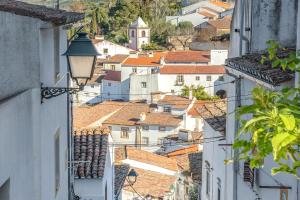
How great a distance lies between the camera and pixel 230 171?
46.6 feet

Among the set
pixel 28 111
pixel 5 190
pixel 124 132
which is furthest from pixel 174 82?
pixel 5 190

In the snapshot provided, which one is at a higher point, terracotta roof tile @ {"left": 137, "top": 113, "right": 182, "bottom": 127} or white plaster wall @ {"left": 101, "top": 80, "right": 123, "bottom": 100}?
white plaster wall @ {"left": 101, "top": 80, "right": 123, "bottom": 100}

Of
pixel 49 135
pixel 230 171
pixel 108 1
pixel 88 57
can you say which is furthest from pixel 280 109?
pixel 108 1

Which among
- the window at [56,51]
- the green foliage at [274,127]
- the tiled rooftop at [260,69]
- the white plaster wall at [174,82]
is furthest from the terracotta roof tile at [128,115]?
the green foliage at [274,127]

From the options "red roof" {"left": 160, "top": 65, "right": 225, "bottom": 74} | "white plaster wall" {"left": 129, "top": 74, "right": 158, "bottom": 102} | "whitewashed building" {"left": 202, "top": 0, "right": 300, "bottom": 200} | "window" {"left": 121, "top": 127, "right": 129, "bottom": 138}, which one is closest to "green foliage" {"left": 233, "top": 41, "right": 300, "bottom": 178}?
"whitewashed building" {"left": 202, "top": 0, "right": 300, "bottom": 200}

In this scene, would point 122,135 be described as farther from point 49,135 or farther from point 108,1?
point 108,1

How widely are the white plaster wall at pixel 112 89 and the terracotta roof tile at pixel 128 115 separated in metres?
13.1

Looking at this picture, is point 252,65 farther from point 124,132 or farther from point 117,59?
point 117,59

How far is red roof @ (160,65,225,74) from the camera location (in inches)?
2429

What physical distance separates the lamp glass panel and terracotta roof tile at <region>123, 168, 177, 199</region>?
17946 mm

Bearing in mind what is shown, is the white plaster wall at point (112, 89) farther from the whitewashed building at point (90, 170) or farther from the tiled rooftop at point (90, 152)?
the whitewashed building at point (90, 170)

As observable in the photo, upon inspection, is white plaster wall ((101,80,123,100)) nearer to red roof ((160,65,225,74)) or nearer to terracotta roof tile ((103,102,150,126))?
red roof ((160,65,225,74))

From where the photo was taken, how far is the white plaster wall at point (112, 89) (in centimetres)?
6469

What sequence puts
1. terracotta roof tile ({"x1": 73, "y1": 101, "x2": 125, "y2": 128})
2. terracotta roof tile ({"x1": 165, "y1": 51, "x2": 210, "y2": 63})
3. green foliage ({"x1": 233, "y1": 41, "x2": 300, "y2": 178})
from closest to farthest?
green foliage ({"x1": 233, "y1": 41, "x2": 300, "y2": 178})
terracotta roof tile ({"x1": 73, "y1": 101, "x2": 125, "y2": 128})
terracotta roof tile ({"x1": 165, "y1": 51, "x2": 210, "y2": 63})
